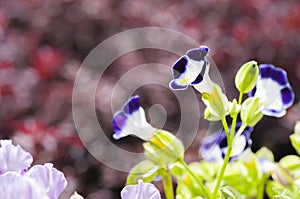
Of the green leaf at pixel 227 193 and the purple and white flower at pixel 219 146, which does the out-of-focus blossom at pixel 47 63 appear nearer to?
the purple and white flower at pixel 219 146

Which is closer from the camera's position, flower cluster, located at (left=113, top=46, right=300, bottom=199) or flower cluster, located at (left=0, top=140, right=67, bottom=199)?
flower cluster, located at (left=0, top=140, right=67, bottom=199)

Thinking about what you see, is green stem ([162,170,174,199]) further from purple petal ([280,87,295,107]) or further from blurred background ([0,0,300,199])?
blurred background ([0,0,300,199])

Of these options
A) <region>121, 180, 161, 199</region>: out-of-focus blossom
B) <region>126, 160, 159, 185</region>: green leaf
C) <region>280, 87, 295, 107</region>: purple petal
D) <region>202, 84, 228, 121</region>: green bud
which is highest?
<region>202, 84, 228, 121</region>: green bud

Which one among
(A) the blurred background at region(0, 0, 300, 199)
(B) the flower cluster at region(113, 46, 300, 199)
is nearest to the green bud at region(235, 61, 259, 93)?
(B) the flower cluster at region(113, 46, 300, 199)

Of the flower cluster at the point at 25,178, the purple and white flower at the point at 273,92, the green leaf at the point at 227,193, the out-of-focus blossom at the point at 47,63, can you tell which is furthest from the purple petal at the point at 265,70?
the out-of-focus blossom at the point at 47,63

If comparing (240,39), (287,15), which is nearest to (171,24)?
(240,39)

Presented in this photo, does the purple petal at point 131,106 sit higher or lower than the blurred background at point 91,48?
higher

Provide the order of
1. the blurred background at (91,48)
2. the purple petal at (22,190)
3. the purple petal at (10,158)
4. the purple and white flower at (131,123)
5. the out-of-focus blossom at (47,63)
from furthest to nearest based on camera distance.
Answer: the out-of-focus blossom at (47,63) → the blurred background at (91,48) → the purple and white flower at (131,123) → the purple petal at (10,158) → the purple petal at (22,190)

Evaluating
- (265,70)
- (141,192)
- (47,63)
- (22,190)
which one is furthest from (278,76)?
(47,63)
